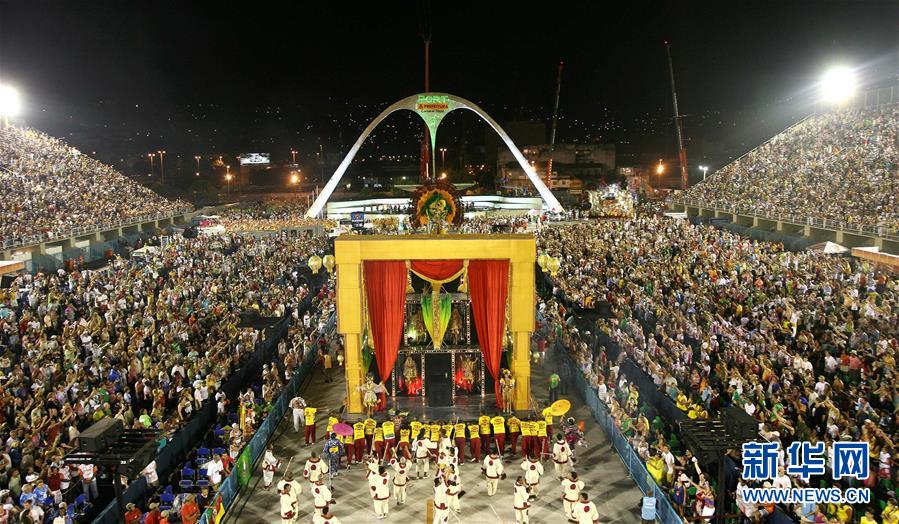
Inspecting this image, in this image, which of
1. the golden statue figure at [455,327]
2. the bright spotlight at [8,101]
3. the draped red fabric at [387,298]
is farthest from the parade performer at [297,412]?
the bright spotlight at [8,101]

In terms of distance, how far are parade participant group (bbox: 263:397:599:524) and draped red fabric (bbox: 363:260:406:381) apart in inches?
74.8

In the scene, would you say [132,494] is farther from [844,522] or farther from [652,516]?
[844,522]

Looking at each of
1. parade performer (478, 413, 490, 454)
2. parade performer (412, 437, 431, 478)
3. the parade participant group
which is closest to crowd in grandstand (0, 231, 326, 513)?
the parade participant group

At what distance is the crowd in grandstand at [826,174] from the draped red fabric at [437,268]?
21.3 m

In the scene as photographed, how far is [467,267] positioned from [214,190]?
6973 cm

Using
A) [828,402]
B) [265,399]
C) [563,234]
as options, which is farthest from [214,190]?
[828,402]

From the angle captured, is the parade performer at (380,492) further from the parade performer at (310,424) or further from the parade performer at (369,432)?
the parade performer at (310,424)

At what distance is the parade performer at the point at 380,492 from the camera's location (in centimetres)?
1073

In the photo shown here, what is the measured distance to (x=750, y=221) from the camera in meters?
39.5

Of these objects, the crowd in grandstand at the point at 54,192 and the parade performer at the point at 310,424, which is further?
the crowd in grandstand at the point at 54,192

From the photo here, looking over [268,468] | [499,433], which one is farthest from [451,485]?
[268,468]

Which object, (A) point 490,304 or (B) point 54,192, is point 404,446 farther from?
(B) point 54,192

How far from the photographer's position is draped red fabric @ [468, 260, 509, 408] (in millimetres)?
15195

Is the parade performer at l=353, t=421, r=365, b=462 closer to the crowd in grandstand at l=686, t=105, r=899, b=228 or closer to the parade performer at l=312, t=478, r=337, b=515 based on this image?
the parade performer at l=312, t=478, r=337, b=515
